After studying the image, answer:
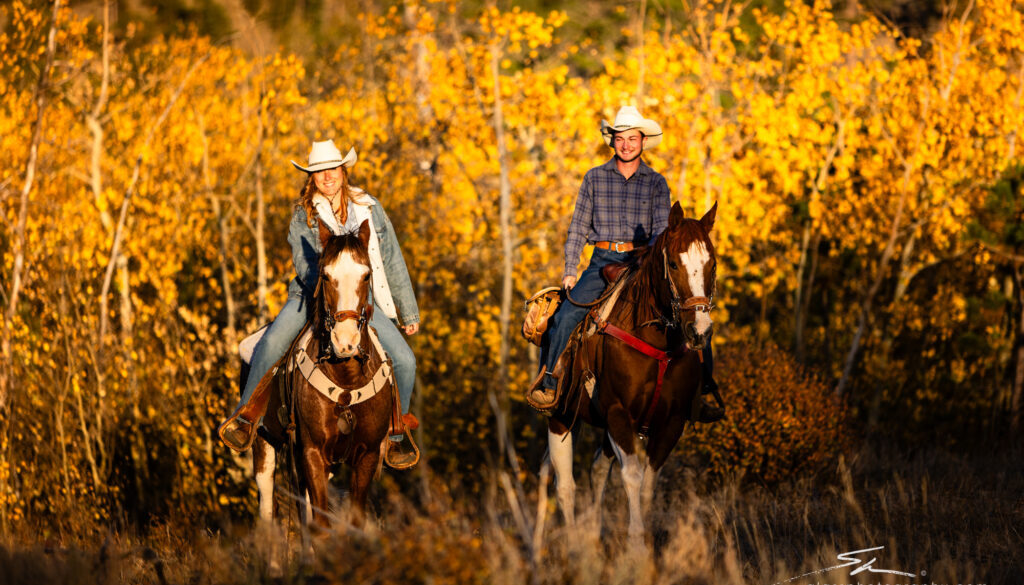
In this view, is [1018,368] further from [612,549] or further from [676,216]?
[612,549]

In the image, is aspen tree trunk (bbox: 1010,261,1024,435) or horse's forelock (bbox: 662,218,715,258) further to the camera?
aspen tree trunk (bbox: 1010,261,1024,435)

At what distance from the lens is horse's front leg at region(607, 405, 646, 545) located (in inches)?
265

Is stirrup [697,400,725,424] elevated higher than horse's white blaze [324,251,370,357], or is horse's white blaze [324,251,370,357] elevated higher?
horse's white blaze [324,251,370,357]

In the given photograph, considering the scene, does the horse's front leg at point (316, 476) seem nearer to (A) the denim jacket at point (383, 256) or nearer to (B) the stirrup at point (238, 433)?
(B) the stirrup at point (238, 433)

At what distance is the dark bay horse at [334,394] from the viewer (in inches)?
230

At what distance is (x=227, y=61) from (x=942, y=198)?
58.0 feet

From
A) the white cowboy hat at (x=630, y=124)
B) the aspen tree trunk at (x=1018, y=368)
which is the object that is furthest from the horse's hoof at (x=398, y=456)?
the aspen tree trunk at (x=1018, y=368)

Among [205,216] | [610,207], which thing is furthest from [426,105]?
[610,207]

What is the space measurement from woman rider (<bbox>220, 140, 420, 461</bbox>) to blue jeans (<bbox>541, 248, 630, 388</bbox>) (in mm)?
1205

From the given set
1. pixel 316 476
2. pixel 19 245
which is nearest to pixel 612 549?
pixel 316 476

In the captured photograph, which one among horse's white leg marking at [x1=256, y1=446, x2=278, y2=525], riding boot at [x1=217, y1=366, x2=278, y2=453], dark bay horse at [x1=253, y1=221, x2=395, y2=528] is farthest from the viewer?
horse's white leg marking at [x1=256, y1=446, x2=278, y2=525]

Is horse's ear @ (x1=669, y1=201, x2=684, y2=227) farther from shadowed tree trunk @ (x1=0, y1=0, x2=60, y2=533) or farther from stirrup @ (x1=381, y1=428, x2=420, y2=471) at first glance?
shadowed tree trunk @ (x1=0, y1=0, x2=60, y2=533)

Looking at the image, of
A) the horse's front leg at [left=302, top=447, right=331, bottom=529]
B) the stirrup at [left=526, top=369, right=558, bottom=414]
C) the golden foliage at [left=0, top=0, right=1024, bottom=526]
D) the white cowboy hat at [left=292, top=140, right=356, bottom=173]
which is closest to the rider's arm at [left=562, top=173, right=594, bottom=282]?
the stirrup at [left=526, top=369, right=558, bottom=414]

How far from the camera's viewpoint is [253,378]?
6.84 meters
